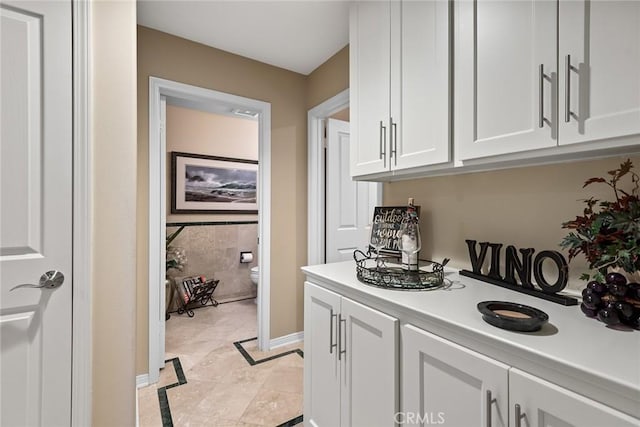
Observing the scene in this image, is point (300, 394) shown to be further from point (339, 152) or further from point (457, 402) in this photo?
point (339, 152)

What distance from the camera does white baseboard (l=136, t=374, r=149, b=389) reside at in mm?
2012

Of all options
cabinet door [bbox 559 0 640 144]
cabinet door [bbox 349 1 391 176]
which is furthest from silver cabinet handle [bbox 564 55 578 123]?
cabinet door [bbox 349 1 391 176]

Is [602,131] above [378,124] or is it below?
below

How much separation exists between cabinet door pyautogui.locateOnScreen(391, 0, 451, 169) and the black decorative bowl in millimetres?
605

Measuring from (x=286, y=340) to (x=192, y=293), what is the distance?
56.4 inches

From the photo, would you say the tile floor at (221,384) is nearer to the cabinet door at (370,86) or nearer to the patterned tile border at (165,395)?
the patterned tile border at (165,395)

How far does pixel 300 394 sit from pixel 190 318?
73.2 inches

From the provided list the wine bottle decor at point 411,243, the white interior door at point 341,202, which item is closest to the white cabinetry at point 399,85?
the wine bottle decor at point 411,243

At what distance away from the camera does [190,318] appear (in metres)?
3.25

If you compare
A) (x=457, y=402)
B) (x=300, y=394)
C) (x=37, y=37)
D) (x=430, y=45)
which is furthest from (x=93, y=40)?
(x=300, y=394)

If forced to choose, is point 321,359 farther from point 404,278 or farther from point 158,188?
point 158,188

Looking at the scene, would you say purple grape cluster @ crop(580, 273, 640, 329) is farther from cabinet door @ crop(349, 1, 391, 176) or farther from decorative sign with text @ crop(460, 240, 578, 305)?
cabinet door @ crop(349, 1, 391, 176)

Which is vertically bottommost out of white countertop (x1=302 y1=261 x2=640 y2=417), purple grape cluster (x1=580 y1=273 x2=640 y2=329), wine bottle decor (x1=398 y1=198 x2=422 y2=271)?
white countertop (x1=302 y1=261 x2=640 y2=417)

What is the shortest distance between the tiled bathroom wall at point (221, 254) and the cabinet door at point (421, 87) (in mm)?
3000
